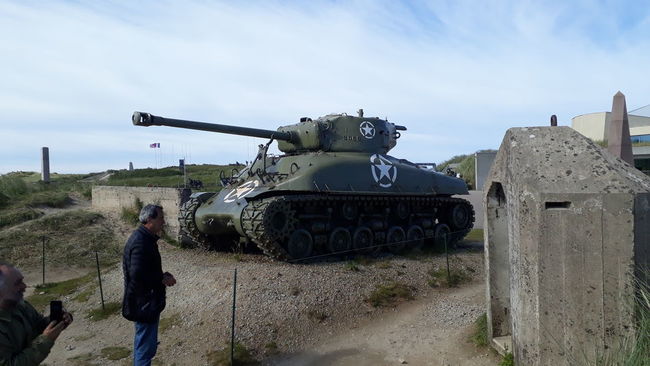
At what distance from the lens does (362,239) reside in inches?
476

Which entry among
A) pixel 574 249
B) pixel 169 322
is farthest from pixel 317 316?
pixel 574 249

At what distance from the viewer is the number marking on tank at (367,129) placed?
42.3ft

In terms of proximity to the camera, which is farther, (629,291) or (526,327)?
(526,327)

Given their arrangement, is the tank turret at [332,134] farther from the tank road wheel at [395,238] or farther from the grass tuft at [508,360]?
the grass tuft at [508,360]

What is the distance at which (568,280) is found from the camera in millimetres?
4242

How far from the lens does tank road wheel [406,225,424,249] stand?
42.7 ft

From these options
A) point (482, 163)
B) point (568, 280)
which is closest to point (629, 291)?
point (568, 280)

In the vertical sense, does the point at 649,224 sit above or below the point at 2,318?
above

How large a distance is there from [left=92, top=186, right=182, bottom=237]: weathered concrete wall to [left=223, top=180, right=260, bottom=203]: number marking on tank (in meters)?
4.07

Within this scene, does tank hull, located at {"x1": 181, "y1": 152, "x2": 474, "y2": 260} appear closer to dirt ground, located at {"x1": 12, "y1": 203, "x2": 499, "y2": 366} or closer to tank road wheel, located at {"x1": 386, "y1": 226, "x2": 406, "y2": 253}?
tank road wheel, located at {"x1": 386, "y1": 226, "x2": 406, "y2": 253}

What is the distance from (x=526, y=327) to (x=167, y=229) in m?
13.0

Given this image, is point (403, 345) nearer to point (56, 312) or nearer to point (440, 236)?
point (56, 312)

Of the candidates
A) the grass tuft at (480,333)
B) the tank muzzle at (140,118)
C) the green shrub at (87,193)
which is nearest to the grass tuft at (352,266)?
the grass tuft at (480,333)

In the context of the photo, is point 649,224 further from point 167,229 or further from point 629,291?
point 167,229
